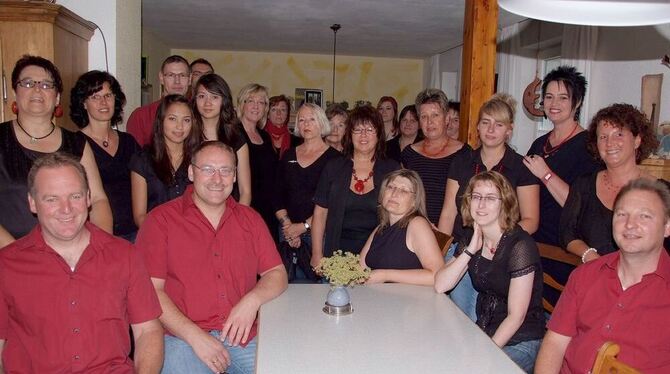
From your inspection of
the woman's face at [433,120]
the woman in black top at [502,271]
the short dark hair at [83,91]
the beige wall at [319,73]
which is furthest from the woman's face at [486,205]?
the beige wall at [319,73]

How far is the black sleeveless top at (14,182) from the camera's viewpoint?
2582 millimetres

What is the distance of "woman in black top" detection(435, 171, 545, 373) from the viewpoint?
2297mm

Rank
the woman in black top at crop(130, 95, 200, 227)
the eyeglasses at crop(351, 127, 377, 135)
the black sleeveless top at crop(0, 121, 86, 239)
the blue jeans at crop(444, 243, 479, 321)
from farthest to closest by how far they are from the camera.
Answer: the eyeglasses at crop(351, 127, 377, 135)
the woman in black top at crop(130, 95, 200, 227)
the blue jeans at crop(444, 243, 479, 321)
the black sleeveless top at crop(0, 121, 86, 239)

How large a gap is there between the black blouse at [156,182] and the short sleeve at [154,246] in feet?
2.08

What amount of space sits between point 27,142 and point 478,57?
2.68m

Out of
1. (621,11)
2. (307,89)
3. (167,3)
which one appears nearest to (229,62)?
(307,89)

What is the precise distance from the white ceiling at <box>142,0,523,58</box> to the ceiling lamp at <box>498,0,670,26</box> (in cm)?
541

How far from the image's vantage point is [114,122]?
3.32 m

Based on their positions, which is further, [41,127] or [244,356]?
[41,127]

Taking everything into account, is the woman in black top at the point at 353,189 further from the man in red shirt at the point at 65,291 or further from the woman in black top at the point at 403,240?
the man in red shirt at the point at 65,291

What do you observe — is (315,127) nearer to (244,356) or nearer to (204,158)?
(204,158)

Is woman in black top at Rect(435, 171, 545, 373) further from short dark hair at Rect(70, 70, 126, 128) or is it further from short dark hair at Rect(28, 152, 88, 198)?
short dark hair at Rect(70, 70, 126, 128)

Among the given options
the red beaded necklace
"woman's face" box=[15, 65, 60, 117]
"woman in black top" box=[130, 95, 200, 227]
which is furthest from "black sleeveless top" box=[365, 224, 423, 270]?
"woman's face" box=[15, 65, 60, 117]

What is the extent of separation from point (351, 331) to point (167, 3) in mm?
6103
